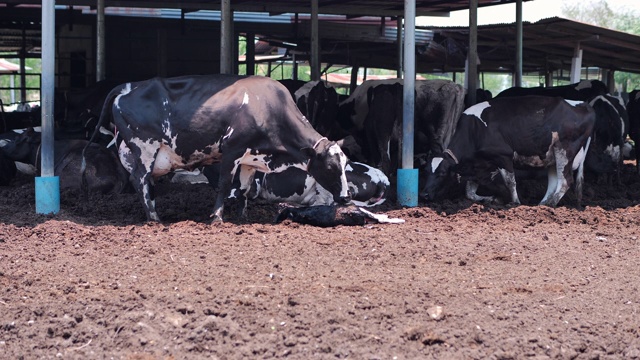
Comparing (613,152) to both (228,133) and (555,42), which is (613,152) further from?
(228,133)

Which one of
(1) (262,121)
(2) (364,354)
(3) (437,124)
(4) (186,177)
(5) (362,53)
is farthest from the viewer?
(5) (362,53)

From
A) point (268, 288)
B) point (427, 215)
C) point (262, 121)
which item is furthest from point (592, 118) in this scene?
point (268, 288)

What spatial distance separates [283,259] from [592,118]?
20.7 feet

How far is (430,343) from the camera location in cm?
623

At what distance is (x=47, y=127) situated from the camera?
11266 mm

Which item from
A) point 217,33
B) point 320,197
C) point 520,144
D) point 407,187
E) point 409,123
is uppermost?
point 217,33

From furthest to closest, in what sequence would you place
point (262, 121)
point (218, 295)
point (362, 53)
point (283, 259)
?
point (362, 53) < point (262, 121) < point (283, 259) < point (218, 295)

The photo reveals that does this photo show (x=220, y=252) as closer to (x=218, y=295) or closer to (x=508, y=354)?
(x=218, y=295)

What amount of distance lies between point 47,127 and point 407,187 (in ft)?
14.6

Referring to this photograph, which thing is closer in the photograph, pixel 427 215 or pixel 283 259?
pixel 283 259

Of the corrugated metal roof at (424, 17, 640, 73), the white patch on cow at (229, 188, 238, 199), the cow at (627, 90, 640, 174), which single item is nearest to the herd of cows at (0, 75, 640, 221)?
the white patch on cow at (229, 188, 238, 199)

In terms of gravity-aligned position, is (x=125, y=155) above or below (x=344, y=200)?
above

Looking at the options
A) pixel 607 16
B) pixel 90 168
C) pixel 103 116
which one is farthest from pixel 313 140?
pixel 607 16

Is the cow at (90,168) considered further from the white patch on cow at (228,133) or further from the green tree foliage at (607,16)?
the green tree foliage at (607,16)
